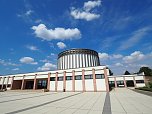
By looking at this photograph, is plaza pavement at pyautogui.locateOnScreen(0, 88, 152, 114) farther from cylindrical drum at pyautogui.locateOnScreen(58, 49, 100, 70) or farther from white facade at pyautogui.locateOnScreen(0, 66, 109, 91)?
cylindrical drum at pyautogui.locateOnScreen(58, 49, 100, 70)

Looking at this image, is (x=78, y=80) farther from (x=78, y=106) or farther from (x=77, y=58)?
(x=78, y=106)

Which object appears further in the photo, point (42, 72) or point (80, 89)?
point (42, 72)

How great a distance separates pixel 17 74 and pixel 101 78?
3619 centimetres

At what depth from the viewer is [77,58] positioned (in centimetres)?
5872

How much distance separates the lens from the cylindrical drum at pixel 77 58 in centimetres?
5763

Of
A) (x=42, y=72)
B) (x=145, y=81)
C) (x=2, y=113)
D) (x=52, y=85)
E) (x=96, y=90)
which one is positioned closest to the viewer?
(x=2, y=113)

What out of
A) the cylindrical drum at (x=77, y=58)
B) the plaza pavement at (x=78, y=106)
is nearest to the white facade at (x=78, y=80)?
the plaza pavement at (x=78, y=106)

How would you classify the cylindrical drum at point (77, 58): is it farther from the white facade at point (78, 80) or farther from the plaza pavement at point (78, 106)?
the plaza pavement at point (78, 106)

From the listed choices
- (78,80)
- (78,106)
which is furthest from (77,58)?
(78,106)

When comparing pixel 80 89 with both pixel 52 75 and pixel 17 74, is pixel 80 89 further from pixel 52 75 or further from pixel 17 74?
pixel 17 74

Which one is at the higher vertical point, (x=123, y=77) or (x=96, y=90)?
(x=123, y=77)

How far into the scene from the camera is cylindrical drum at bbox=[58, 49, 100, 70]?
57628 millimetres

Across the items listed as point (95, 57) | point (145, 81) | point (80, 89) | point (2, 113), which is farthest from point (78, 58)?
point (2, 113)

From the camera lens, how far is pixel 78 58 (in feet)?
192
